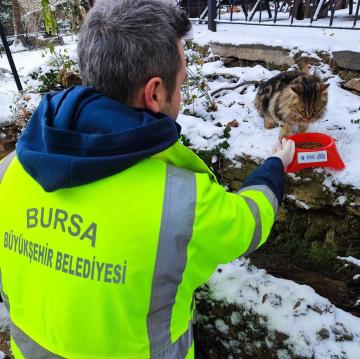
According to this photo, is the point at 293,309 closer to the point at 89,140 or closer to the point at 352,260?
the point at 352,260

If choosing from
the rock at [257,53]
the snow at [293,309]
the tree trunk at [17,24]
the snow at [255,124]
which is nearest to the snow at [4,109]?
the snow at [255,124]

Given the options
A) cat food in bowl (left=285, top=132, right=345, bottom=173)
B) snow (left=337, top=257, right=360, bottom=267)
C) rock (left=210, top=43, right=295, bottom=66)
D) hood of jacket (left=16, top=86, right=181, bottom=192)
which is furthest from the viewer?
rock (left=210, top=43, right=295, bottom=66)

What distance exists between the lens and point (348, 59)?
4121mm

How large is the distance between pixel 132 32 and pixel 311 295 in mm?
2528

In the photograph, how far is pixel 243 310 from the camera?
9.45ft

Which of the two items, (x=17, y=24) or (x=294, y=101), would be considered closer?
(x=294, y=101)

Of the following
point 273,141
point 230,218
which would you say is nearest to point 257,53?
point 273,141

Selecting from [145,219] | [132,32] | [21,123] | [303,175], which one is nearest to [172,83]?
[132,32]

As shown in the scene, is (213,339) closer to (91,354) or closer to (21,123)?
(91,354)

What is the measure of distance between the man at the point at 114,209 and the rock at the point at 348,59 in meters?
3.39

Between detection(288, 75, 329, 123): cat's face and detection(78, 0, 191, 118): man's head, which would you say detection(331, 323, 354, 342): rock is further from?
detection(78, 0, 191, 118): man's head

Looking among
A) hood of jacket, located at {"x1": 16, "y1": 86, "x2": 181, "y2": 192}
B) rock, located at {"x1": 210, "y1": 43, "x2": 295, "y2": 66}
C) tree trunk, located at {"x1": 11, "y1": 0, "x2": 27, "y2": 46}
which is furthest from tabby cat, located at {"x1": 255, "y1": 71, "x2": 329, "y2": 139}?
tree trunk, located at {"x1": 11, "y1": 0, "x2": 27, "y2": 46}

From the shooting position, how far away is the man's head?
1.22 metres

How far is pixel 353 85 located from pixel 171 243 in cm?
373
